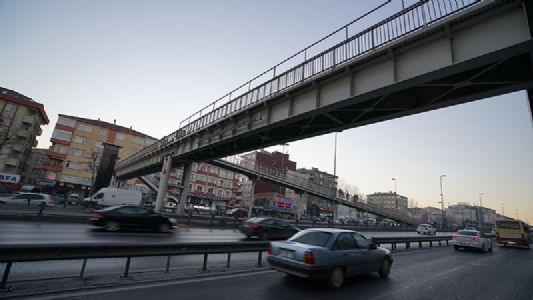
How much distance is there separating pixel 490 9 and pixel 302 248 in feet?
31.8

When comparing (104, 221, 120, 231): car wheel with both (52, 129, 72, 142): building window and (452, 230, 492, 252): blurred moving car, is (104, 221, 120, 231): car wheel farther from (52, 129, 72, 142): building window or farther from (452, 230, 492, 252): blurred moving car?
(52, 129, 72, 142): building window

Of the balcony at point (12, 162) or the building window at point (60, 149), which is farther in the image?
the building window at point (60, 149)

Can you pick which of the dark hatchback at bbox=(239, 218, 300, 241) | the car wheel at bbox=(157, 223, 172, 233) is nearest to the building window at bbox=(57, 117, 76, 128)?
the car wheel at bbox=(157, 223, 172, 233)

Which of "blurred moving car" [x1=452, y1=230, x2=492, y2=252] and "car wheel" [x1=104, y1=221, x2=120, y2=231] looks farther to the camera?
"blurred moving car" [x1=452, y1=230, x2=492, y2=252]

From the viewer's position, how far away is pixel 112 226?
44.1 feet

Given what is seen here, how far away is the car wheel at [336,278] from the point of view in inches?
233

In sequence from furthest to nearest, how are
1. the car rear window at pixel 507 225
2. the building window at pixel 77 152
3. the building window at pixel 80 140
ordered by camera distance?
1. the building window at pixel 80 140
2. the building window at pixel 77 152
3. the car rear window at pixel 507 225

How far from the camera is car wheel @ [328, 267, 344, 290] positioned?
5918 millimetres

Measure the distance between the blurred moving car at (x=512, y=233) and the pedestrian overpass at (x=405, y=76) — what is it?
705 inches

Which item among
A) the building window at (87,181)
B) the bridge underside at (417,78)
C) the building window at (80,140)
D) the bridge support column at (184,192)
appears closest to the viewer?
the bridge underside at (417,78)

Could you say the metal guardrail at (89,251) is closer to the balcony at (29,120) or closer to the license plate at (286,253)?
the license plate at (286,253)

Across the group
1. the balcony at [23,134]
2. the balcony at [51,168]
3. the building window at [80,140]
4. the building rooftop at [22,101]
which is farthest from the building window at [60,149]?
the building rooftop at [22,101]

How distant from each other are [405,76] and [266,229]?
10.4m

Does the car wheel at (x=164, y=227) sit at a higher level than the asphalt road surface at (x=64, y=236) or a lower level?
higher
